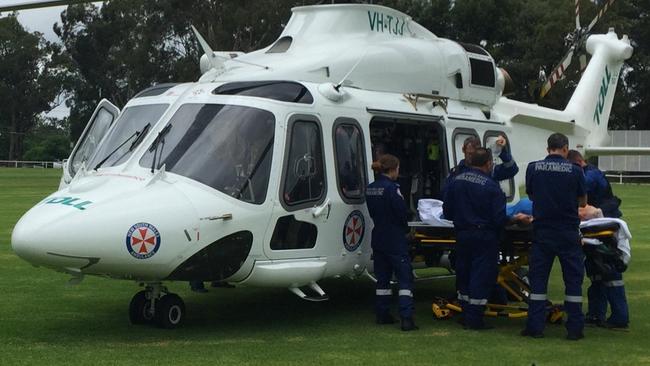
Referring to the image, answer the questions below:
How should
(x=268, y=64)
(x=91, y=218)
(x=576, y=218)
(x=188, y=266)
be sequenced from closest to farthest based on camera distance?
1. (x=91, y=218)
2. (x=188, y=266)
3. (x=576, y=218)
4. (x=268, y=64)

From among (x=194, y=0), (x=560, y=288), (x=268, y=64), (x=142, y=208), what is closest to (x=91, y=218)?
(x=142, y=208)

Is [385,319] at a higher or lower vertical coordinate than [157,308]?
lower

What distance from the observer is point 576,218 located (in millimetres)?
7332

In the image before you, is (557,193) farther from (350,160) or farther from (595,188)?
(350,160)

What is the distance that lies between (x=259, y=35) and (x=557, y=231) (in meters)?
36.6

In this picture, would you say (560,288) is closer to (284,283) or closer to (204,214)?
(284,283)

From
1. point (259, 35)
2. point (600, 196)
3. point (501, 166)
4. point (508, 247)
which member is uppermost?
point (259, 35)

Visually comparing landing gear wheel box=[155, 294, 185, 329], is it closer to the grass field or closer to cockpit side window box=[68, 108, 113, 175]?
the grass field

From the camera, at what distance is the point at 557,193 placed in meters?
7.32

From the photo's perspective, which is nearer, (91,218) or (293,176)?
(91,218)

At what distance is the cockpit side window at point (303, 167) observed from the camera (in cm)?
758

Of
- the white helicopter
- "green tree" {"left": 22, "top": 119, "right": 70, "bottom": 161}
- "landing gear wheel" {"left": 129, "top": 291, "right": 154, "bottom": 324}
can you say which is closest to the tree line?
"green tree" {"left": 22, "top": 119, "right": 70, "bottom": 161}

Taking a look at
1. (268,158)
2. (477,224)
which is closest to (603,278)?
(477,224)

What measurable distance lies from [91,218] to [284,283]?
1871 mm
